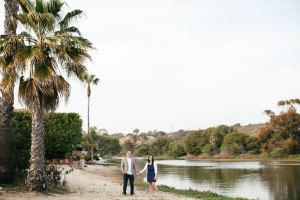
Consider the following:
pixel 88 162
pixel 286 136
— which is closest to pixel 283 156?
pixel 286 136

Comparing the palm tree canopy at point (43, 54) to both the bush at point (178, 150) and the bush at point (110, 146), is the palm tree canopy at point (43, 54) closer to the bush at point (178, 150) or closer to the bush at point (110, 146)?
the bush at point (178, 150)

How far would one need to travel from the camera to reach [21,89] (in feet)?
37.6

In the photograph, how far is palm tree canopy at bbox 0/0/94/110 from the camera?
1131 centimetres

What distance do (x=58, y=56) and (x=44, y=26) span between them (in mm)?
1317

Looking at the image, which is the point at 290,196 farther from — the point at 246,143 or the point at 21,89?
the point at 246,143

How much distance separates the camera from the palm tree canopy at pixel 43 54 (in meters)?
11.3

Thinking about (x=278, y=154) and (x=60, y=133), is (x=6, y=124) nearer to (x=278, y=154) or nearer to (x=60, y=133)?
(x=60, y=133)

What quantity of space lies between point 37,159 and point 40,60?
3960 mm

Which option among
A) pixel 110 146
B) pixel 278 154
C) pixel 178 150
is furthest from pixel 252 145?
pixel 110 146

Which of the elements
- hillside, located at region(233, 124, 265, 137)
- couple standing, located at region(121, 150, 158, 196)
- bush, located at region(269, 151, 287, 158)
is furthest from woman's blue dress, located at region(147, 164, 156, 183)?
hillside, located at region(233, 124, 265, 137)

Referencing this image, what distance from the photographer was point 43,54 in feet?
38.7

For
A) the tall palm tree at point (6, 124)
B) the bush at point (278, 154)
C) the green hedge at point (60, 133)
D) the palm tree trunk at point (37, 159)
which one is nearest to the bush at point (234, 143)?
the bush at point (278, 154)

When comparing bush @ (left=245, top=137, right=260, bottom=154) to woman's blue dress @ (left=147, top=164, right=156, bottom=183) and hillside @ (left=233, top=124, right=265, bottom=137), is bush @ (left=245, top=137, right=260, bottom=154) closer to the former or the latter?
hillside @ (left=233, top=124, right=265, bottom=137)

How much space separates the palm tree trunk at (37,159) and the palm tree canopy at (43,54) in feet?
1.78
